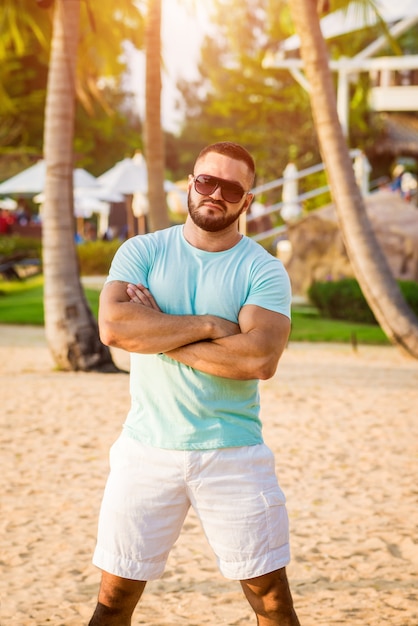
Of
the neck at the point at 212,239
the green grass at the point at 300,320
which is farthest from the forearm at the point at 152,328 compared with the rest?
the green grass at the point at 300,320

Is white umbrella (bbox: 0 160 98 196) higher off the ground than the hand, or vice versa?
white umbrella (bbox: 0 160 98 196)

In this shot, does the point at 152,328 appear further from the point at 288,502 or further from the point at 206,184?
the point at 288,502

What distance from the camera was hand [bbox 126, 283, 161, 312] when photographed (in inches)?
127

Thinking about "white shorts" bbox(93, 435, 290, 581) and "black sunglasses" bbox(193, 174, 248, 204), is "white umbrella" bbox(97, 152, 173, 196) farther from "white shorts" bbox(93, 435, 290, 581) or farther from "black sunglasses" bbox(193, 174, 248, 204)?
"white shorts" bbox(93, 435, 290, 581)

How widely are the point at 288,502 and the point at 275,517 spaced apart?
3.10m

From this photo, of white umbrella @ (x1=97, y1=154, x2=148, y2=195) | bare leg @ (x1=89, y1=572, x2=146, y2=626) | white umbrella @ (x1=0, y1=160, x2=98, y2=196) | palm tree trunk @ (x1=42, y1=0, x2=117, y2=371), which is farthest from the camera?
white umbrella @ (x1=0, y1=160, x2=98, y2=196)

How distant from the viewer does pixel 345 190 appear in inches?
438

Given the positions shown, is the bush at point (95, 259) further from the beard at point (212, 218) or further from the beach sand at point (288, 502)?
the beard at point (212, 218)

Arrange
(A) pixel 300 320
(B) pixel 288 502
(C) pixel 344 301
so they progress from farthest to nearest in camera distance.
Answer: (C) pixel 344 301
(A) pixel 300 320
(B) pixel 288 502

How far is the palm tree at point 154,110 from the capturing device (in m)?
13.7

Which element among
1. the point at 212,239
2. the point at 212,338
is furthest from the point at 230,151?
the point at 212,338

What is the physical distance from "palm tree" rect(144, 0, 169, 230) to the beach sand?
3.51 meters

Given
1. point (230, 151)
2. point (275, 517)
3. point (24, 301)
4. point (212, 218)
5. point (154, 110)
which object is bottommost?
point (24, 301)

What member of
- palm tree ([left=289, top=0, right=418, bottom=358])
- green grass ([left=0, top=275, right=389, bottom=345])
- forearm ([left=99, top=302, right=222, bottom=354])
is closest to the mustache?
forearm ([left=99, top=302, right=222, bottom=354])
